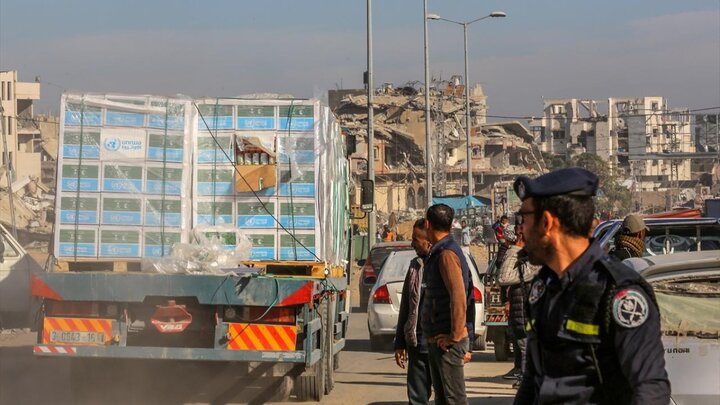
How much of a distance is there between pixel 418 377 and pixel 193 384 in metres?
5.37

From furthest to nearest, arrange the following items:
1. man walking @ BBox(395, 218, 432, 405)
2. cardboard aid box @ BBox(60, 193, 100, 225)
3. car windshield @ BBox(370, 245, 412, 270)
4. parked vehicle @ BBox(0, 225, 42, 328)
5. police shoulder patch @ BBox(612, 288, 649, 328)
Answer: car windshield @ BBox(370, 245, 412, 270) → parked vehicle @ BBox(0, 225, 42, 328) → cardboard aid box @ BBox(60, 193, 100, 225) → man walking @ BBox(395, 218, 432, 405) → police shoulder patch @ BBox(612, 288, 649, 328)

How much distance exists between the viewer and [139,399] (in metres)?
11.2

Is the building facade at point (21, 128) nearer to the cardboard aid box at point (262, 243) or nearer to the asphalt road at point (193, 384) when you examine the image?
the asphalt road at point (193, 384)

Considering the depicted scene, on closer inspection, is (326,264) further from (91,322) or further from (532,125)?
(532,125)

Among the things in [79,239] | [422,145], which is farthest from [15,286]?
[422,145]

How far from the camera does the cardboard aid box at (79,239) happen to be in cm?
1066

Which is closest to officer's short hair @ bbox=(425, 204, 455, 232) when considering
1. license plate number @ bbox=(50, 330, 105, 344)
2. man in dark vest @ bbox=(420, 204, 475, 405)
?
man in dark vest @ bbox=(420, 204, 475, 405)

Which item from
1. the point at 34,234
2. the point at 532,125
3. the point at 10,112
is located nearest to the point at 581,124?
the point at 532,125

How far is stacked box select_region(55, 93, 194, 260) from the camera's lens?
1065 cm

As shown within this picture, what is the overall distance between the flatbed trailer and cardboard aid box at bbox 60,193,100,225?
2.44 ft

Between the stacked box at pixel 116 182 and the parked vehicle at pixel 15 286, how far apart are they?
6.74 metres

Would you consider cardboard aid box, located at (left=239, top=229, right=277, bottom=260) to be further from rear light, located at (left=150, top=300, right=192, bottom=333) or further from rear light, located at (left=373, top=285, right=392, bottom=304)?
rear light, located at (left=373, top=285, right=392, bottom=304)

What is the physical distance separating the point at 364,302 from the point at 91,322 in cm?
1565

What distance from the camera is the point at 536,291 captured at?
3.70m
